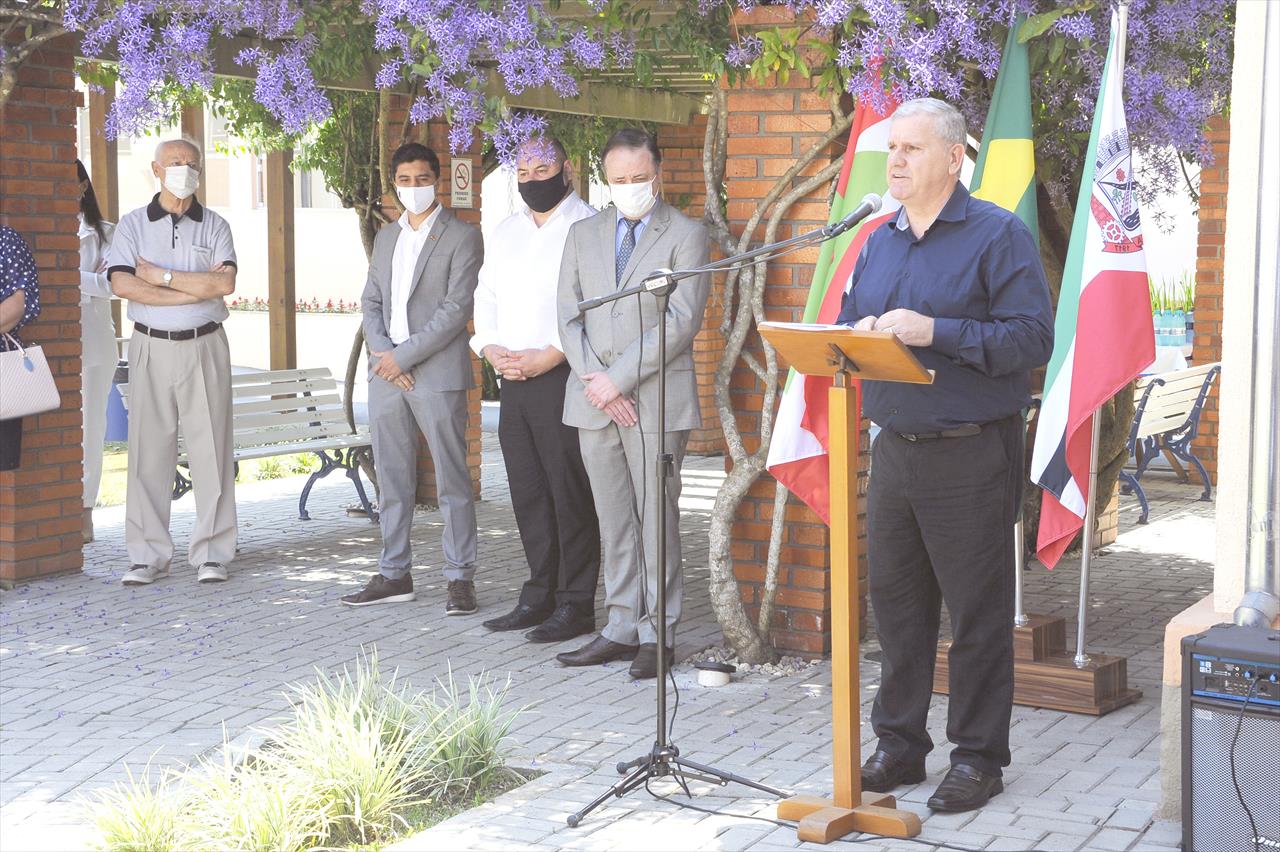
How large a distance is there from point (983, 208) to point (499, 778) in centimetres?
229

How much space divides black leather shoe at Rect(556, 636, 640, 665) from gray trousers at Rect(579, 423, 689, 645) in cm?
3

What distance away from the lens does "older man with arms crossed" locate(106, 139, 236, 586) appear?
7.81 metres

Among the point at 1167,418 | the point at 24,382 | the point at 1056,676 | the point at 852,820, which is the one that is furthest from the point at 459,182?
the point at 852,820

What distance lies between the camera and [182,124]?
13094 millimetres

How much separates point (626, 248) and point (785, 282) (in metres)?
0.69

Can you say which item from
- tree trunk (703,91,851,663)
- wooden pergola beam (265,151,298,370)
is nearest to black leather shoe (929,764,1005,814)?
tree trunk (703,91,851,663)

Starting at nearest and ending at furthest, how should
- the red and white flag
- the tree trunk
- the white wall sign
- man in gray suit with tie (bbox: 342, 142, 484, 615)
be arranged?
the red and white flag → the tree trunk → man in gray suit with tie (bbox: 342, 142, 484, 615) → the white wall sign

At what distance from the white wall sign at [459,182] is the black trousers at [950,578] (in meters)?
5.84

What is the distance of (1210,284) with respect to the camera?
11.6 metres

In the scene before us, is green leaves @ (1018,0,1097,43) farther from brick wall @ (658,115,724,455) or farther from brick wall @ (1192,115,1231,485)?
brick wall @ (658,115,724,455)

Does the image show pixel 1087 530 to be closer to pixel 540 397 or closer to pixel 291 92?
pixel 540 397

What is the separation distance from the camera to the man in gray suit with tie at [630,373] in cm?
612

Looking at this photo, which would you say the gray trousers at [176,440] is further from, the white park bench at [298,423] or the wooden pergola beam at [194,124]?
the wooden pergola beam at [194,124]

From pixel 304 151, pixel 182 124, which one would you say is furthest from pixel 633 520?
pixel 182 124
